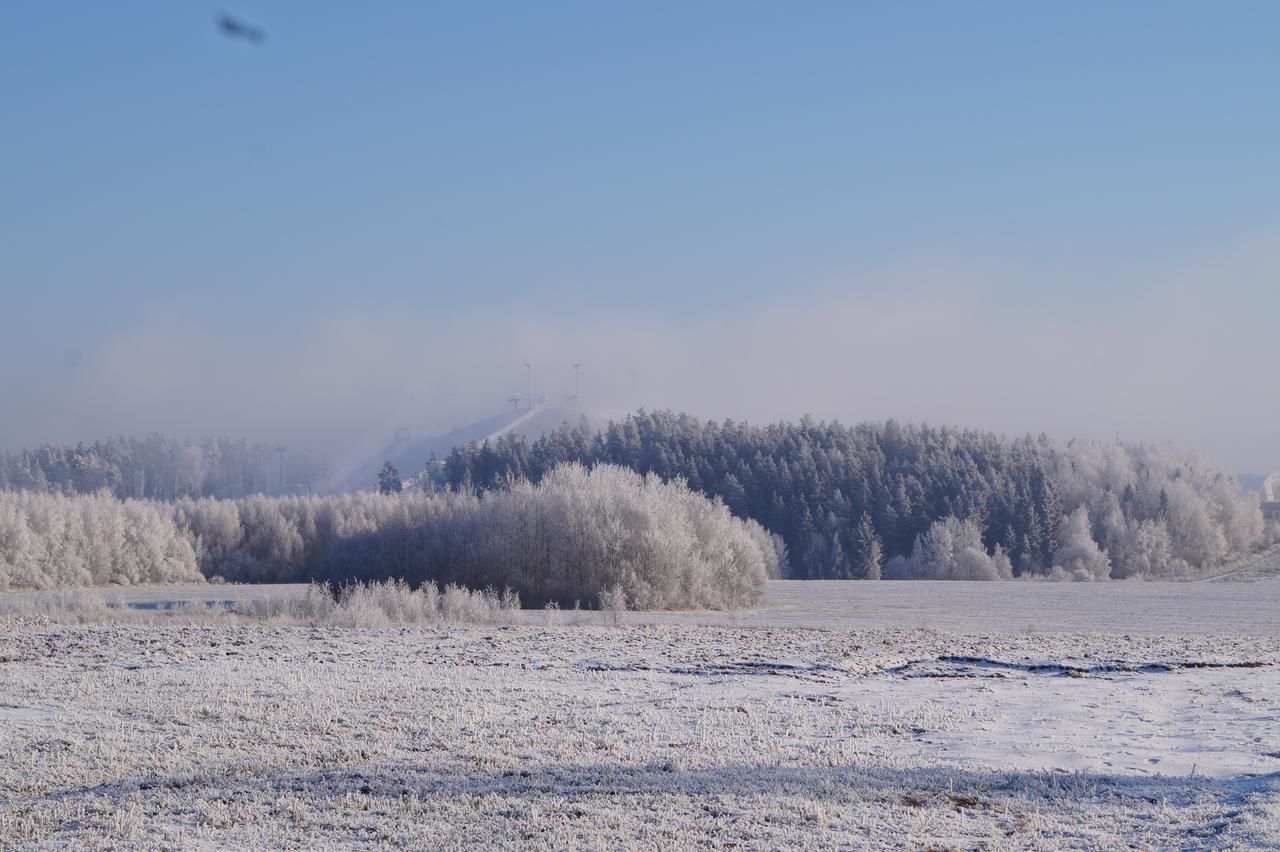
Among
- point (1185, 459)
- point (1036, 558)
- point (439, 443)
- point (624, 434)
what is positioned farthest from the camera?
point (439, 443)

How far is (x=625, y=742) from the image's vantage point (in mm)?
11250

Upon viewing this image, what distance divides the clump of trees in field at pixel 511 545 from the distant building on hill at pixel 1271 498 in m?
65.3

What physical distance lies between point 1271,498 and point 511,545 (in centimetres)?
12916

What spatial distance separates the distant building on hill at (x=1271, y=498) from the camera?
9796 cm

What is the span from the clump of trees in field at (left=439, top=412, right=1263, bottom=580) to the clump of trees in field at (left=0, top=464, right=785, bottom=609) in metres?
24.4

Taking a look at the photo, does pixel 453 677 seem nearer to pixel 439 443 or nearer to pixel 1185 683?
pixel 1185 683

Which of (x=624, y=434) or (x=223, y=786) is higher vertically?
(x=624, y=434)

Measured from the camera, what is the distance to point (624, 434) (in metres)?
95.5

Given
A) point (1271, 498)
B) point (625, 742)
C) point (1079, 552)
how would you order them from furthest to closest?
point (1271, 498), point (1079, 552), point (625, 742)

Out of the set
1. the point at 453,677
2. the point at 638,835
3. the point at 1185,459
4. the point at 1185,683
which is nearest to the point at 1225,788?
the point at 638,835

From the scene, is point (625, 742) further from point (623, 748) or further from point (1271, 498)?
point (1271, 498)

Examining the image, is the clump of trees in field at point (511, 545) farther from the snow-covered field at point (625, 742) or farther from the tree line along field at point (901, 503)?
the snow-covered field at point (625, 742)

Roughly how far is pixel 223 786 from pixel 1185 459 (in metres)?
89.6

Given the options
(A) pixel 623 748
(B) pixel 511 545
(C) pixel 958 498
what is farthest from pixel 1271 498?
(A) pixel 623 748
